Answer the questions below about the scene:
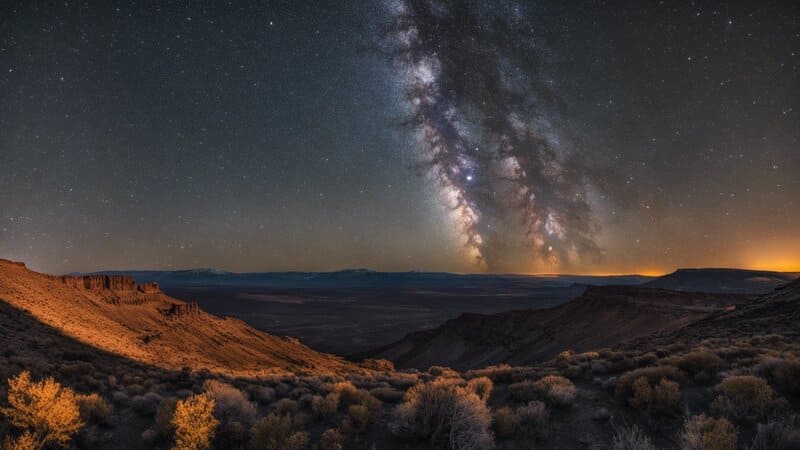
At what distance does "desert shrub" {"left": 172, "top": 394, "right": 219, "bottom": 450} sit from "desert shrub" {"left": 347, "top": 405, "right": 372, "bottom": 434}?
244 cm

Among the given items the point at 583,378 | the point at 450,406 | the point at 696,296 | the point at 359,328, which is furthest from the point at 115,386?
the point at 359,328

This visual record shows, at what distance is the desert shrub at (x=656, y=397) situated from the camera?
7121mm

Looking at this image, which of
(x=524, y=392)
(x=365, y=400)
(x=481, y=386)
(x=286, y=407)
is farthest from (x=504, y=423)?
(x=286, y=407)

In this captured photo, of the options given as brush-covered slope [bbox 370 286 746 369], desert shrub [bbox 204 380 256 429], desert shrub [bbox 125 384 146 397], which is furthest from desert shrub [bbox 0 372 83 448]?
brush-covered slope [bbox 370 286 746 369]

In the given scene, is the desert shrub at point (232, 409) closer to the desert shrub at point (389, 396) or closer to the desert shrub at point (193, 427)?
the desert shrub at point (193, 427)

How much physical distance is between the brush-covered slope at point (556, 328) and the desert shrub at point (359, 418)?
40208 millimetres

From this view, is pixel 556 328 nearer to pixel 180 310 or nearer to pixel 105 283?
pixel 180 310

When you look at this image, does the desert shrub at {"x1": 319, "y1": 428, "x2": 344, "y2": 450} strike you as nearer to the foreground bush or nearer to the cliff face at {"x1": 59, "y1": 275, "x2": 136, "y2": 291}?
the foreground bush

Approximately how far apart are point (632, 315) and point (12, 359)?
56002mm

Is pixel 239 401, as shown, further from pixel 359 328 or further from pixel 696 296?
pixel 359 328

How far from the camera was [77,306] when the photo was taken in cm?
3472

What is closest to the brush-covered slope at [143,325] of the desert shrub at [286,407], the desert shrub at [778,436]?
the desert shrub at [286,407]

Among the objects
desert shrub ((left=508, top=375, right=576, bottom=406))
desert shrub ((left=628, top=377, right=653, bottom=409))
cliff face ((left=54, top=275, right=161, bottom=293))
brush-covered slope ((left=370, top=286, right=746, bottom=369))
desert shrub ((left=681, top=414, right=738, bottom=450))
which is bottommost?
brush-covered slope ((left=370, top=286, right=746, bottom=369))

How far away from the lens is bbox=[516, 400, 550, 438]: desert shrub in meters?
7.07
